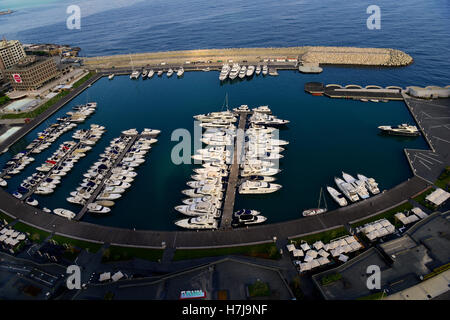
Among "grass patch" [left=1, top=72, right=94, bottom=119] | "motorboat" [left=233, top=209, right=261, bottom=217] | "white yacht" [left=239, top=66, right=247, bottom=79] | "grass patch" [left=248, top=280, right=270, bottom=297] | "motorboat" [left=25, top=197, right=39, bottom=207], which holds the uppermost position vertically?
"white yacht" [left=239, top=66, right=247, bottom=79]

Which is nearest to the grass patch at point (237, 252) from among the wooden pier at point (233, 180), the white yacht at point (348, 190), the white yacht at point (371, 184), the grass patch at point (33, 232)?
the wooden pier at point (233, 180)

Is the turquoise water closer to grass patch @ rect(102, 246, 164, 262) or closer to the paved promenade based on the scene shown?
the paved promenade

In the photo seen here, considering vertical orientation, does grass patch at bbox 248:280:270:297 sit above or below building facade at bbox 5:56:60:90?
below

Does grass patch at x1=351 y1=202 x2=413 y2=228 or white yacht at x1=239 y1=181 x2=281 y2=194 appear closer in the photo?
grass patch at x1=351 y1=202 x2=413 y2=228

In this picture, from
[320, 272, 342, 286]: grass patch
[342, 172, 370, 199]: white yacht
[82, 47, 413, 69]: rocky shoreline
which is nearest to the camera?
[320, 272, 342, 286]: grass patch

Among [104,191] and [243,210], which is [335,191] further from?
[104,191]

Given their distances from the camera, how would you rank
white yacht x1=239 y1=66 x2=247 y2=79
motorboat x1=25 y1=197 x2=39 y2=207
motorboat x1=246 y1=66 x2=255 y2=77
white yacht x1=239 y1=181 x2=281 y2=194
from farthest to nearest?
motorboat x1=246 y1=66 x2=255 y2=77 → white yacht x1=239 y1=66 x2=247 y2=79 → white yacht x1=239 y1=181 x2=281 y2=194 → motorboat x1=25 y1=197 x2=39 y2=207

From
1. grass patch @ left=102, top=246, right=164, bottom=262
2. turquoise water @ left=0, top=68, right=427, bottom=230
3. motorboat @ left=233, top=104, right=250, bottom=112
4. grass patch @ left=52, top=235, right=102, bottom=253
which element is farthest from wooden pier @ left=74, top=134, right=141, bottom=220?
motorboat @ left=233, top=104, right=250, bottom=112
